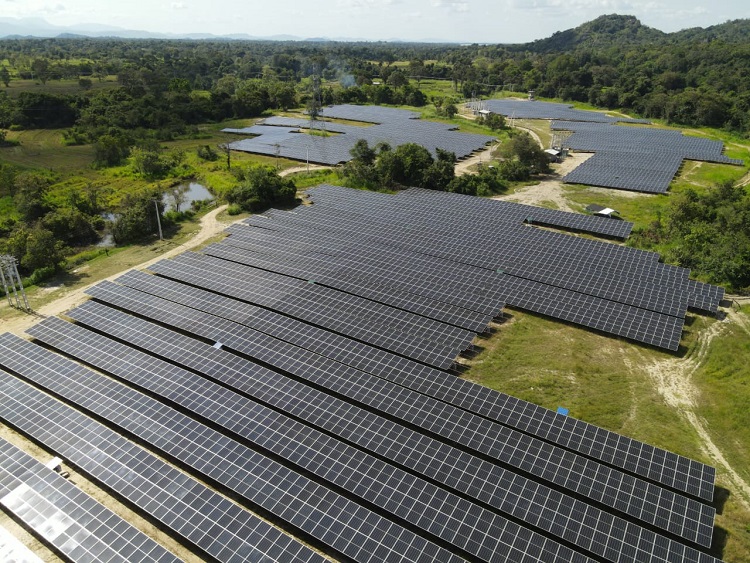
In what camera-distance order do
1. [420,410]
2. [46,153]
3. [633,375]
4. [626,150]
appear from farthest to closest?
1. [626,150]
2. [46,153]
3. [633,375]
4. [420,410]

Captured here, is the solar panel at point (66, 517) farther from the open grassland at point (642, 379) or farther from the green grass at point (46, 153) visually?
the green grass at point (46, 153)

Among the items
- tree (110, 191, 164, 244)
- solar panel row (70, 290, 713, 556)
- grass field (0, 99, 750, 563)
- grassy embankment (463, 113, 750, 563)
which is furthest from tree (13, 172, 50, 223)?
grassy embankment (463, 113, 750, 563)

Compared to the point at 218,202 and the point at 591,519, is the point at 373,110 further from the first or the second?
the point at 591,519

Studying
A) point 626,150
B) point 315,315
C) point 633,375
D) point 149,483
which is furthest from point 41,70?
point 633,375

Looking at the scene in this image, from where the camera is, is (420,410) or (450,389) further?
(450,389)

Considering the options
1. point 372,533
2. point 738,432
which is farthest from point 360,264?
point 738,432

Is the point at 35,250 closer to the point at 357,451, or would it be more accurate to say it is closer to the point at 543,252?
the point at 357,451
